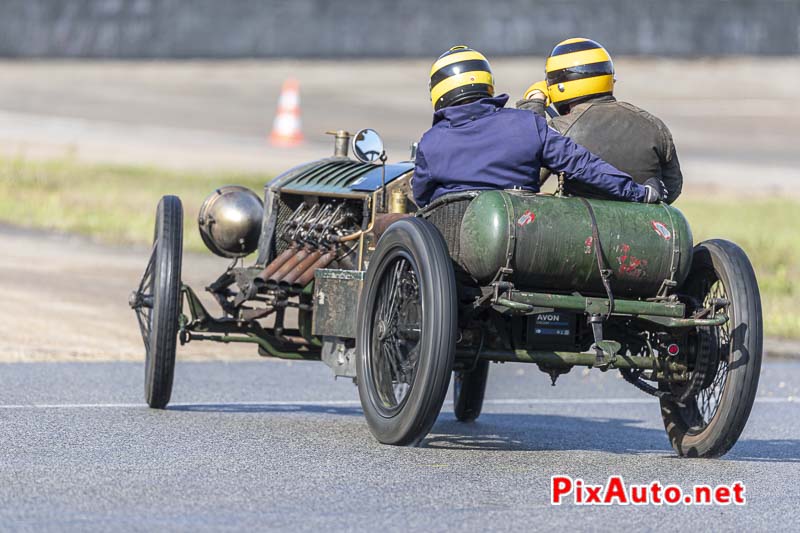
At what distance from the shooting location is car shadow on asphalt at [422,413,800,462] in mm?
8008

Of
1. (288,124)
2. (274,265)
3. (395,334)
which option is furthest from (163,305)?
(288,124)

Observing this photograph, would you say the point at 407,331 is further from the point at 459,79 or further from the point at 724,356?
the point at 724,356

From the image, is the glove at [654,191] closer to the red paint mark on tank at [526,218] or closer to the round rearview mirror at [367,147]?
the red paint mark on tank at [526,218]

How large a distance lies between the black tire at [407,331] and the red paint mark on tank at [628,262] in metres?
0.77

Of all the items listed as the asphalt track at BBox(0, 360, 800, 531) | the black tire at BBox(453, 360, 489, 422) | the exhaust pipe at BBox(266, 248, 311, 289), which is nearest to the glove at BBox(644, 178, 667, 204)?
the asphalt track at BBox(0, 360, 800, 531)

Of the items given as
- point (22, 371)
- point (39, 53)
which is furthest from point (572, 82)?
point (39, 53)

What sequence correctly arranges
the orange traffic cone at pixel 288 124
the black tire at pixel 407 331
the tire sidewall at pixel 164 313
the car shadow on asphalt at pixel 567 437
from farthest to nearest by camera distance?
the orange traffic cone at pixel 288 124 < the tire sidewall at pixel 164 313 < the car shadow on asphalt at pixel 567 437 < the black tire at pixel 407 331

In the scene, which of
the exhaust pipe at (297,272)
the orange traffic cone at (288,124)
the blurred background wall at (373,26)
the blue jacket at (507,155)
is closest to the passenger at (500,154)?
the blue jacket at (507,155)

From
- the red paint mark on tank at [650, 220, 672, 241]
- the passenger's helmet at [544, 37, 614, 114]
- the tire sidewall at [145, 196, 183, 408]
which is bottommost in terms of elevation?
the tire sidewall at [145, 196, 183, 408]

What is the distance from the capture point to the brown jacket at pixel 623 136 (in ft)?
25.5

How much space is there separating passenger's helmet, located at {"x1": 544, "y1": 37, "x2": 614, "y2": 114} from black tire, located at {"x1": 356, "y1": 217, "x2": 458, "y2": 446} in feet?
3.96

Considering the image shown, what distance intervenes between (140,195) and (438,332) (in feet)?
50.1

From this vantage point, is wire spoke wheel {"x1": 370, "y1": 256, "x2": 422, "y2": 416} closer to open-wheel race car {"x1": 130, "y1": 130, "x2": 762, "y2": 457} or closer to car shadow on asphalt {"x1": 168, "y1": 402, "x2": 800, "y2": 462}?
open-wheel race car {"x1": 130, "y1": 130, "x2": 762, "y2": 457}

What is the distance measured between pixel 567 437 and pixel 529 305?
5.62 ft
